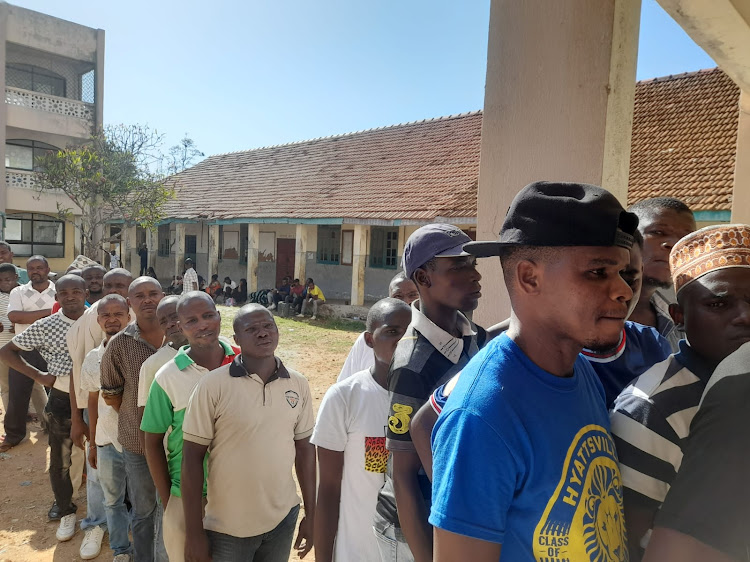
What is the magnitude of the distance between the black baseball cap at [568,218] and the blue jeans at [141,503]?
268 cm

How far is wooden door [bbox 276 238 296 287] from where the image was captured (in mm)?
17812

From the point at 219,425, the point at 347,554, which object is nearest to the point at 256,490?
the point at 219,425

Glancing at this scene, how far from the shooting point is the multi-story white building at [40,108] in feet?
56.5

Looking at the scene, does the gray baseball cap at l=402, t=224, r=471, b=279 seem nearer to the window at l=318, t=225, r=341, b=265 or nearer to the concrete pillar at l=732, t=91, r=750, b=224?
the concrete pillar at l=732, t=91, r=750, b=224

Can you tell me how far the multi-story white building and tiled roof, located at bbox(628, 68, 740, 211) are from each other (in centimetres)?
1772

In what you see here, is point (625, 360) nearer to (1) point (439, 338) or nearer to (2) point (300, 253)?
(1) point (439, 338)

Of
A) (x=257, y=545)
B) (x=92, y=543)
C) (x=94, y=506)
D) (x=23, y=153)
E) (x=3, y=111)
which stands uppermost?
(x=3, y=111)

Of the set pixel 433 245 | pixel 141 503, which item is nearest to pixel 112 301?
pixel 141 503

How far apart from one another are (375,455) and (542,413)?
3.85 feet

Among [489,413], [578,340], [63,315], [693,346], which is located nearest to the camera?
[489,413]

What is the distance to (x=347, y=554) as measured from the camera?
2027mm

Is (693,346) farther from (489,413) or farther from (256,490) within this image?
(256,490)

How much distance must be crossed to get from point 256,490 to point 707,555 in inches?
73.7

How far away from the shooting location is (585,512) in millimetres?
985
